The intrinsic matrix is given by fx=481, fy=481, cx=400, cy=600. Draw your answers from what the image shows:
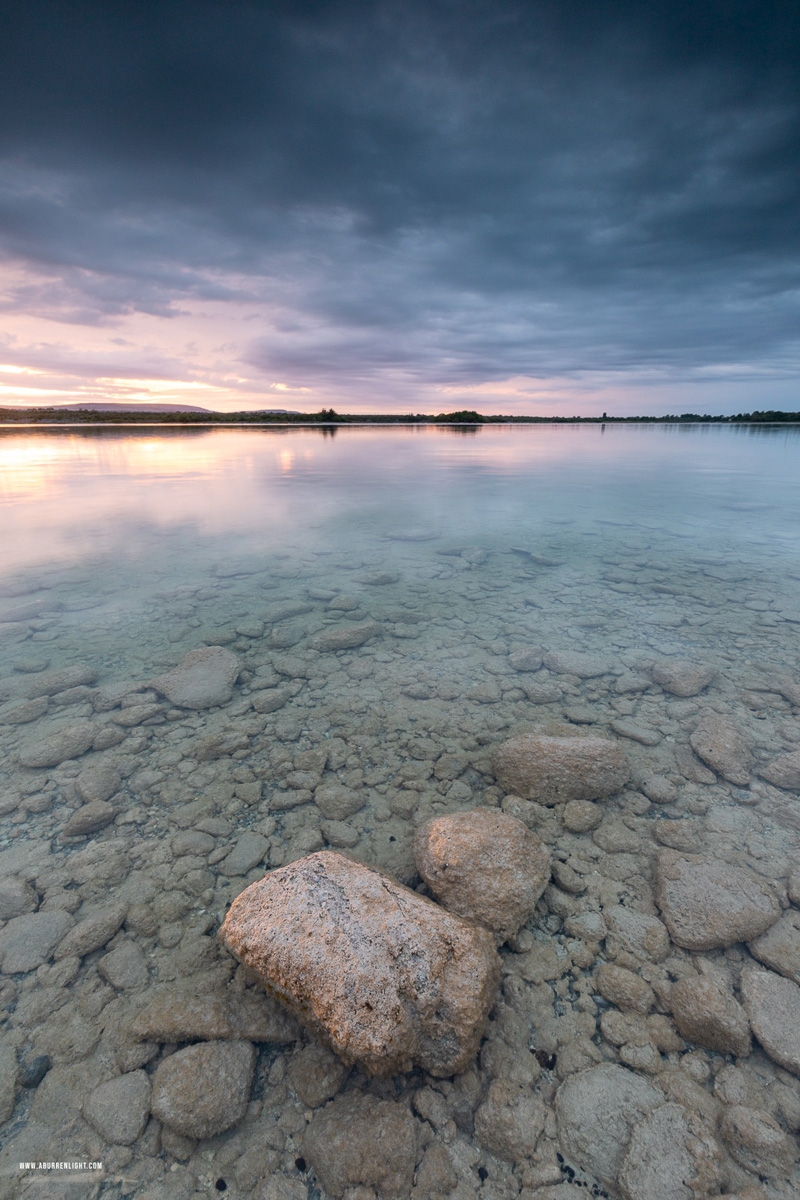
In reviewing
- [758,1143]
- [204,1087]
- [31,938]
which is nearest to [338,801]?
[204,1087]

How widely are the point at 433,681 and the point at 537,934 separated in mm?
3291

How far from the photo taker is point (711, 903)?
10.4 feet

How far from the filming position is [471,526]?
51.1ft

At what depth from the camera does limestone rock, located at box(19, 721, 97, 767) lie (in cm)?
473

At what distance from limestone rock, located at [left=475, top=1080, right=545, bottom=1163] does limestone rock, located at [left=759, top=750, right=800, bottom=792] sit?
11.4ft

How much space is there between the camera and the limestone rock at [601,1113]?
2.21 meters

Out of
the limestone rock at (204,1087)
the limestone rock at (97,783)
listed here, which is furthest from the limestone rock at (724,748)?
the limestone rock at (97,783)

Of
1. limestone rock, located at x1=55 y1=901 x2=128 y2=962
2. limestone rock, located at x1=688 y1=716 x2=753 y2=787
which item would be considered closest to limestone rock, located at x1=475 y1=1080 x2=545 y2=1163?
limestone rock, located at x1=55 y1=901 x2=128 y2=962

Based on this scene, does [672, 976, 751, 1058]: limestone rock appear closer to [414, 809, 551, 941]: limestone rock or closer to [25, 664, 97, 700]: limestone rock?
Answer: [414, 809, 551, 941]: limestone rock

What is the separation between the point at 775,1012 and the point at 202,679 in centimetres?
578

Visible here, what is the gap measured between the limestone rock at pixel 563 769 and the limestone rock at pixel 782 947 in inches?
53.3

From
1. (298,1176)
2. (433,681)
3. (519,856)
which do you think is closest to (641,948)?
(519,856)

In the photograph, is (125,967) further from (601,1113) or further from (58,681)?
(58,681)

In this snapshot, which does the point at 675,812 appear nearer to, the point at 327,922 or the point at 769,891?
the point at 769,891
